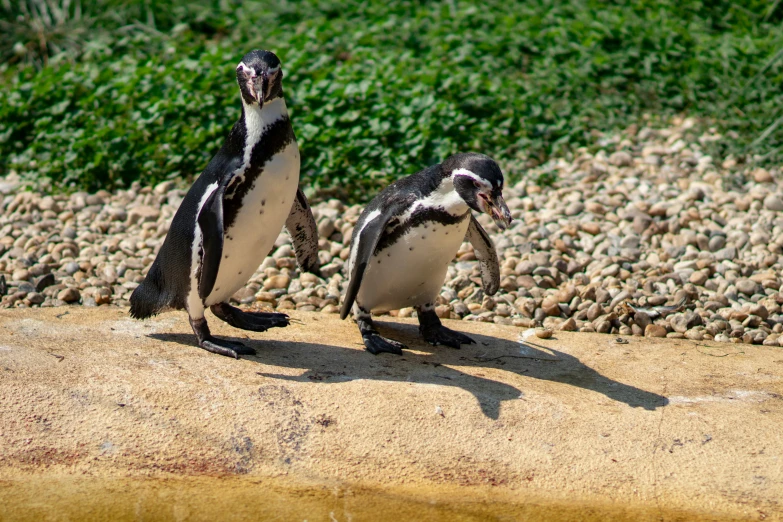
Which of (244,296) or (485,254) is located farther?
(244,296)

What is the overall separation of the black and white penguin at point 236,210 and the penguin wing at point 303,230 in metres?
0.40

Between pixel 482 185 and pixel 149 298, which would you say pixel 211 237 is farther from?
pixel 482 185

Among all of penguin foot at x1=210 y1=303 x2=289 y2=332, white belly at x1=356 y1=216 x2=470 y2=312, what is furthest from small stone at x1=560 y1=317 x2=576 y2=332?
penguin foot at x1=210 y1=303 x2=289 y2=332

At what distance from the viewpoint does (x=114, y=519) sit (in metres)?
2.75

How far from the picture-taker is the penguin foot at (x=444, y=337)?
12.8 feet

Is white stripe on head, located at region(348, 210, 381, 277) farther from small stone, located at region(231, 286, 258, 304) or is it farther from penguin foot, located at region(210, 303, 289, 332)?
small stone, located at region(231, 286, 258, 304)

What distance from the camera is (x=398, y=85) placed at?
256 inches

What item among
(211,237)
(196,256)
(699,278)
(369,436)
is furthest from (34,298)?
(699,278)

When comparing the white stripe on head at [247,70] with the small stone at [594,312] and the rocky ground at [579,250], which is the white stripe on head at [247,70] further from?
the small stone at [594,312]

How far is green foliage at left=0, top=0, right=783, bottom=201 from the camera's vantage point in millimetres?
6031

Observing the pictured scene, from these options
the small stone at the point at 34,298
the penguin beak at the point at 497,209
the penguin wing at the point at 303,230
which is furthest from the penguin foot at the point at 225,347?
the small stone at the point at 34,298

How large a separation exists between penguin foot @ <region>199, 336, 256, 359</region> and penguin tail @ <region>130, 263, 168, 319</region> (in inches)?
9.7

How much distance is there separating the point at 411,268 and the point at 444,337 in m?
0.34

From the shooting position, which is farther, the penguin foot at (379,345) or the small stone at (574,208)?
the small stone at (574,208)
